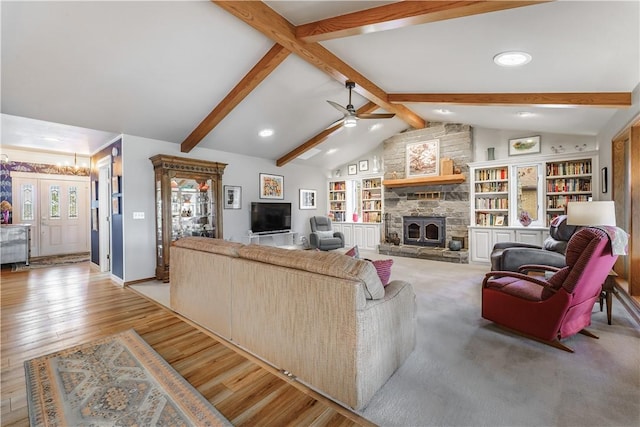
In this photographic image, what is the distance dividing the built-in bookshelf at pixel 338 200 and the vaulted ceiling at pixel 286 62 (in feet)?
12.5

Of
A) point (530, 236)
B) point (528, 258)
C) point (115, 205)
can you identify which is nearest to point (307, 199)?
point (115, 205)

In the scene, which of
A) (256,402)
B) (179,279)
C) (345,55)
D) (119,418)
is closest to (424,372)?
(256,402)

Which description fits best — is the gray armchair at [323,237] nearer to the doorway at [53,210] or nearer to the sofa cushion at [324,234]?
the sofa cushion at [324,234]

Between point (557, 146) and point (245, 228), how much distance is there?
6592 millimetres

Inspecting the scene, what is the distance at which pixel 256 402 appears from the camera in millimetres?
1812

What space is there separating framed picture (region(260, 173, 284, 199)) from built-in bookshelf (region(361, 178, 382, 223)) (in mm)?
2472

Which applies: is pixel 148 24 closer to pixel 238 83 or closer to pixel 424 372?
pixel 238 83

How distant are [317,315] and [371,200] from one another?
6.72 metres

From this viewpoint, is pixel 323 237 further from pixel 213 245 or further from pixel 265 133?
pixel 213 245

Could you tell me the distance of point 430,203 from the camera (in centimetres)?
687

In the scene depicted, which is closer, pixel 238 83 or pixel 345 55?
pixel 345 55

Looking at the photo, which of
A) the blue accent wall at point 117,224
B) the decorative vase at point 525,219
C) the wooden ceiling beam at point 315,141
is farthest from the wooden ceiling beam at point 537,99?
the blue accent wall at point 117,224

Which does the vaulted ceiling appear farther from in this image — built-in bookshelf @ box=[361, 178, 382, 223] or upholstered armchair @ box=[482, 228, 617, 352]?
built-in bookshelf @ box=[361, 178, 382, 223]

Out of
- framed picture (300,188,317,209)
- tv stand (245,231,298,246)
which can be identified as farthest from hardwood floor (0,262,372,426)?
framed picture (300,188,317,209)
